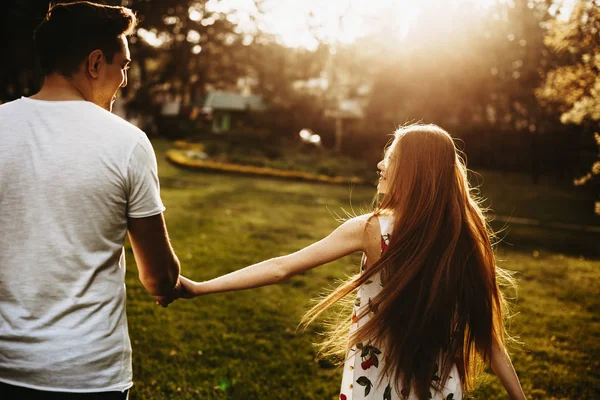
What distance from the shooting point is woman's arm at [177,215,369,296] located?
238 centimetres

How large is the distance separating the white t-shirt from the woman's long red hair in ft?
3.91

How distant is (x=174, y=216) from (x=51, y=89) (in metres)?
9.80

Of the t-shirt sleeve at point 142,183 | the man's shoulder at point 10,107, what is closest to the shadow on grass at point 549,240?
the t-shirt sleeve at point 142,183

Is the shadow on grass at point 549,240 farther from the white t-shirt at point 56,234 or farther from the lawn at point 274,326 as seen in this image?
the white t-shirt at point 56,234

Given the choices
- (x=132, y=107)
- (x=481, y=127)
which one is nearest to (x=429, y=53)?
(x=481, y=127)

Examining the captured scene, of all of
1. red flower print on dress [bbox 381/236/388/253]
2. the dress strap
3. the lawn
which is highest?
the dress strap

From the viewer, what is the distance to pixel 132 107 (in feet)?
126

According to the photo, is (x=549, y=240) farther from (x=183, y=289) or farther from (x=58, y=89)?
(x=58, y=89)

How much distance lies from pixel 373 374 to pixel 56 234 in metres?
1.56

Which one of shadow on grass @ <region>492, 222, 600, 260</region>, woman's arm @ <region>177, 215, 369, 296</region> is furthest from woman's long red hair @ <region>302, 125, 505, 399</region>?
shadow on grass @ <region>492, 222, 600, 260</region>

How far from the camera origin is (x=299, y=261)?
8.13ft

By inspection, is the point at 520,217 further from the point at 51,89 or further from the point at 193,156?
the point at 51,89

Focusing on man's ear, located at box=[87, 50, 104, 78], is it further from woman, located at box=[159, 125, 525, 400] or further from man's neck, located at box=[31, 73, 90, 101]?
woman, located at box=[159, 125, 525, 400]

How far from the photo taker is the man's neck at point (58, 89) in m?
1.78
